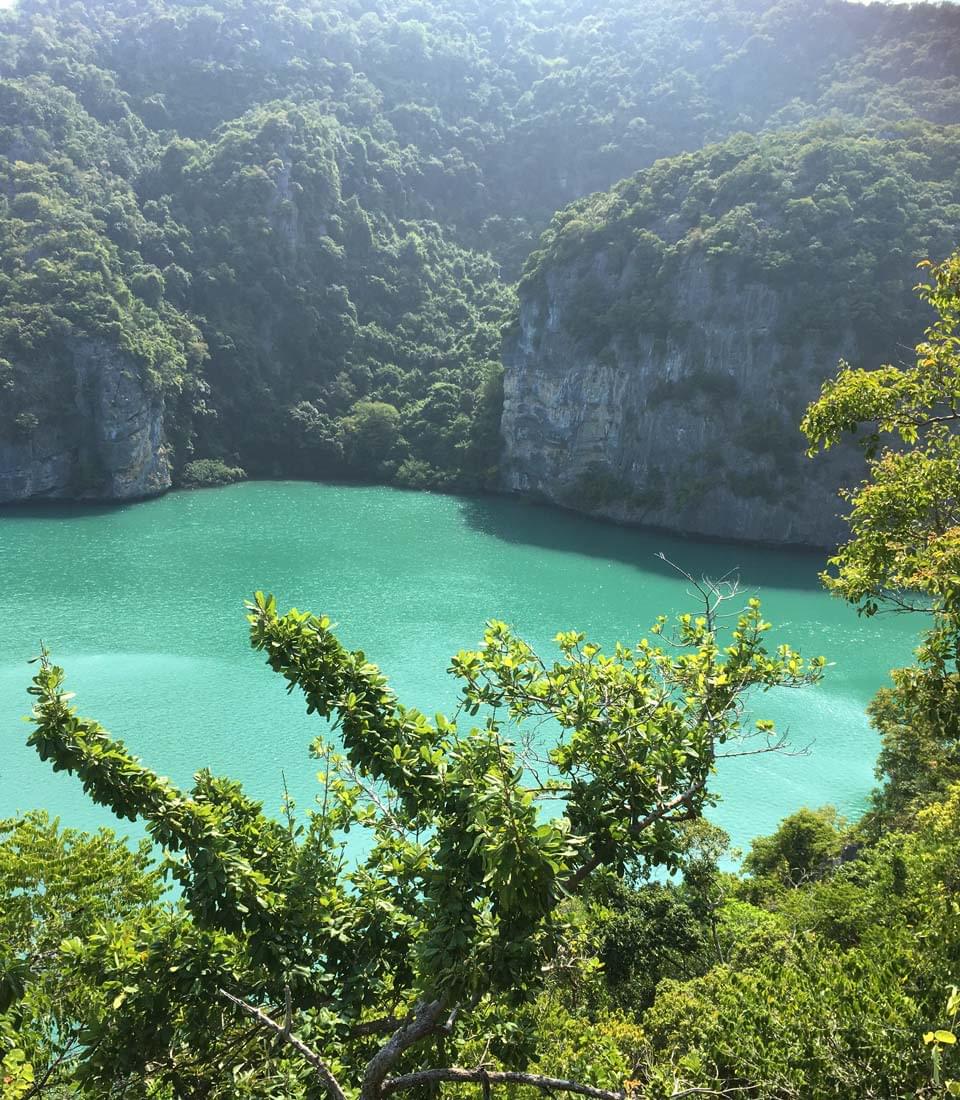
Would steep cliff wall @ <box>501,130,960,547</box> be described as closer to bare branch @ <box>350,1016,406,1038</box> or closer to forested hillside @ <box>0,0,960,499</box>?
forested hillside @ <box>0,0,960,499</box>

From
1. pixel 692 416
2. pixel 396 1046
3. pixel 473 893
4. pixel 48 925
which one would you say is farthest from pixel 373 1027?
pixel 692 416

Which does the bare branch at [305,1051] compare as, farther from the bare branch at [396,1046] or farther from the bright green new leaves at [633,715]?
the bright green new leaves at [633,715]

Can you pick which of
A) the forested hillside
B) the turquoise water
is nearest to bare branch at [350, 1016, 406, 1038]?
the turquoise water

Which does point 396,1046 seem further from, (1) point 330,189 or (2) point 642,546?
(1) point 330,189

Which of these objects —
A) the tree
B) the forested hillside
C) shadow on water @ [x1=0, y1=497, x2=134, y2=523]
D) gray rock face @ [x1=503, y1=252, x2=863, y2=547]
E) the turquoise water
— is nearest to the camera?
the tree

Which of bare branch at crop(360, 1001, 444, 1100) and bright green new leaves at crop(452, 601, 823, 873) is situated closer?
bare branch at crop(360, 1001, 444, 1100)

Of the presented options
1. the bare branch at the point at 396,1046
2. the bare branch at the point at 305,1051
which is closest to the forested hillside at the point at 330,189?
the bare branch at the point at 396,1046
